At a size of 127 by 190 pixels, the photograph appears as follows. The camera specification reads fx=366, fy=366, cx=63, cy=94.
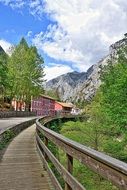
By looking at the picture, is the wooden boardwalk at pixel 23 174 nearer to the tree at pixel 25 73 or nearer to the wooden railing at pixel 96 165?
the wooden railing at pixel 96 165

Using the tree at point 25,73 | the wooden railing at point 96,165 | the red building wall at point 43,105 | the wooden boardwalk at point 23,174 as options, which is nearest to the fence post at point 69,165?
the wooden railing at point 96,165

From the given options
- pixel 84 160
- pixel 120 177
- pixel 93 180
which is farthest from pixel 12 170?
pixel 93 180

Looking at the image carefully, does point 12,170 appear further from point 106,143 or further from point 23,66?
point 23,66

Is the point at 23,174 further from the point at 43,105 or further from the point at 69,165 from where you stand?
the point at 43,105

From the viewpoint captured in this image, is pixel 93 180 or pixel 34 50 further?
pixel 34 50

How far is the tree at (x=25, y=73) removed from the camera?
2681 inches

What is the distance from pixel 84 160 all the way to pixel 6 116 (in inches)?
1912

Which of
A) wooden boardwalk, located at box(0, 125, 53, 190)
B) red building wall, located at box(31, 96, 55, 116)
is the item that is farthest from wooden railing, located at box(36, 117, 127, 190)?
red building wall, located at box(31, 96, 55, 116)

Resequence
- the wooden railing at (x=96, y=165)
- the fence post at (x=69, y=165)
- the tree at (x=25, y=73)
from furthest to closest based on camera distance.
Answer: the tree at (x=25, y=73) → the fence post at (x=69, y=165) → the wooden railing at (x=96, y=165)

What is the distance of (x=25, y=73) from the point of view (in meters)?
68.0

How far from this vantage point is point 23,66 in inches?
2709

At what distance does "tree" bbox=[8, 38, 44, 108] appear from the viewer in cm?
6809

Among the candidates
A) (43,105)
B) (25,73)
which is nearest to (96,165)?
(25,73)

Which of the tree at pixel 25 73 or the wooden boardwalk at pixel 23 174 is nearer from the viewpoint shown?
the wooden boardwalk at pixel 23 174
